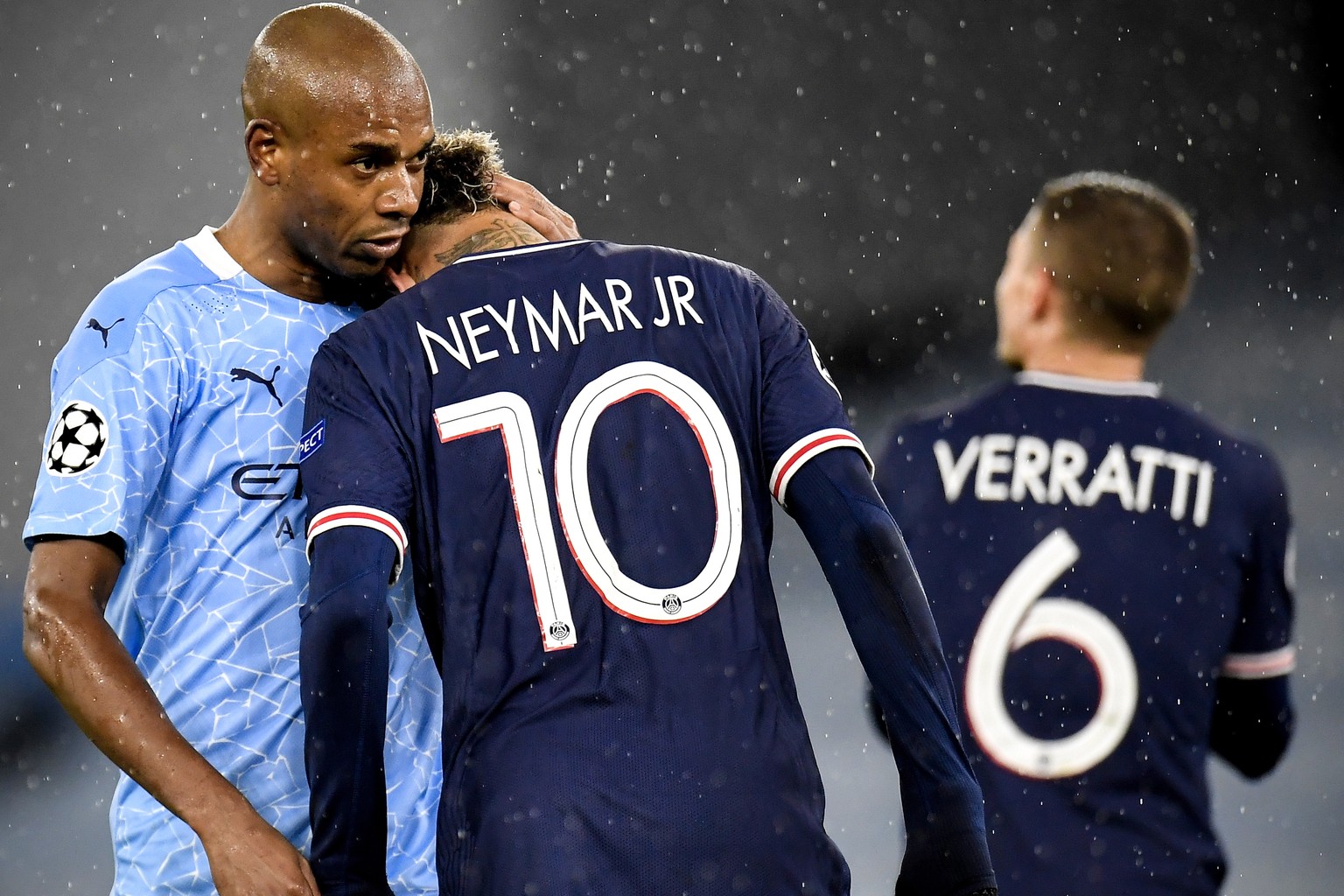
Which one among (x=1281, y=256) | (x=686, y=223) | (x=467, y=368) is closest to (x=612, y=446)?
(x=467, y=368)

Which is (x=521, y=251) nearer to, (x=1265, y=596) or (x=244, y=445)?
(x=244, y=445)

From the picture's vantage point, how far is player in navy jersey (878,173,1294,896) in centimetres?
220

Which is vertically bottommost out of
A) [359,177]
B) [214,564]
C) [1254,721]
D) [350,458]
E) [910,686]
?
[1254,721]

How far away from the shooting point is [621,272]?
165cm

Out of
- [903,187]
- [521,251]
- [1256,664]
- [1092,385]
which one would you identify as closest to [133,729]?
[521,251]

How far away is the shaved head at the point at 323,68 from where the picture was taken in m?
1.83

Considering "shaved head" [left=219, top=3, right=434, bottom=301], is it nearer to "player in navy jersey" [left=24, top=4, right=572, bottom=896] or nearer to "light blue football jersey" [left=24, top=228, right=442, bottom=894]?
"player in navy jersey" [left=24, top=4, right=572, bottom=896]

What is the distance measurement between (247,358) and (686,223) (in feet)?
12.1

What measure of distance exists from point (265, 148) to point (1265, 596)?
62.1 inches

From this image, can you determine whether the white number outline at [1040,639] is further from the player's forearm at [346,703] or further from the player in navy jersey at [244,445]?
the player's forearm at [346,703]

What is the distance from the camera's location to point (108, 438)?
1.68 m

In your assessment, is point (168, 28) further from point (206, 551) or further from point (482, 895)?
point (482, 895)

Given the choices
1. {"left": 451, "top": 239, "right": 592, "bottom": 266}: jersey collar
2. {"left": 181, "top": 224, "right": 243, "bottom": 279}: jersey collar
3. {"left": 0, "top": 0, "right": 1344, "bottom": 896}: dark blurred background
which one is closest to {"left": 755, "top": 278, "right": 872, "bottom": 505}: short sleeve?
{"left": 451, "top": 239, "right": 592, "bottom": 266}: jersey collar

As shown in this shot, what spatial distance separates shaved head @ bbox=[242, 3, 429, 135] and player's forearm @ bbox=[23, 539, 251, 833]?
0.61 metres
